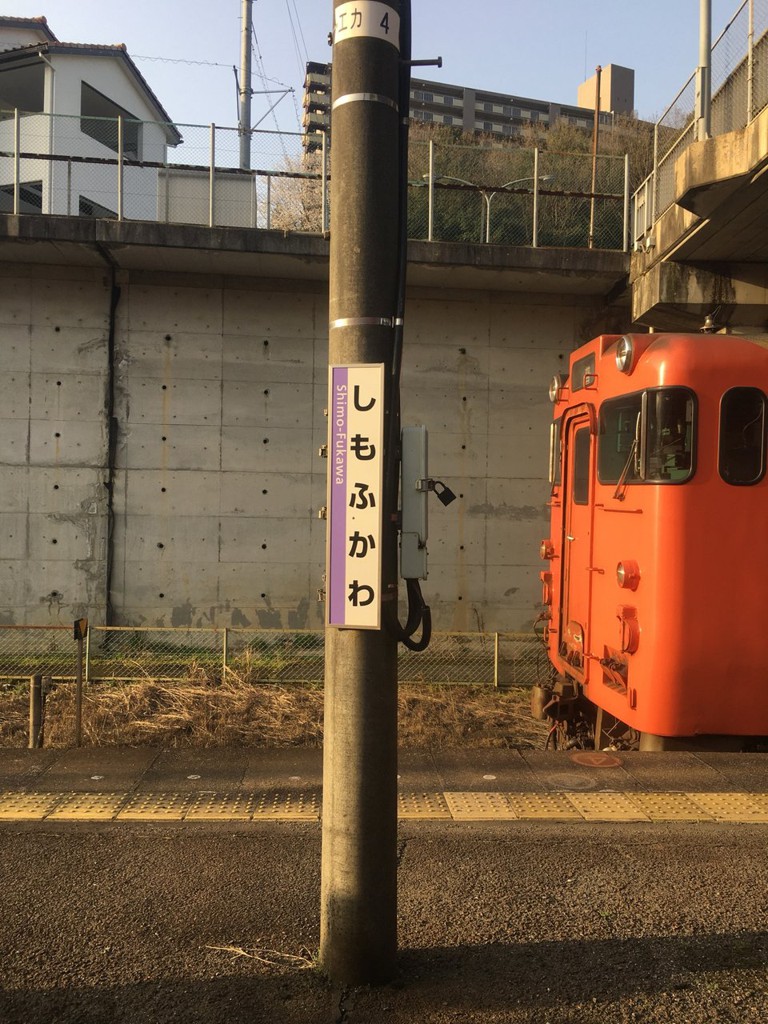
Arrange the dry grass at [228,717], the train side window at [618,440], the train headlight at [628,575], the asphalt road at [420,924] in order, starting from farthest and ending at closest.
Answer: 1. the dry grass at [228,717]
2. the train side window at [618,440]
3. the train headlight at [628,575]
4. the asphalt road at [420,924]

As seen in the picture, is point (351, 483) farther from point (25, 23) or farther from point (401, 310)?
point (25, 23)

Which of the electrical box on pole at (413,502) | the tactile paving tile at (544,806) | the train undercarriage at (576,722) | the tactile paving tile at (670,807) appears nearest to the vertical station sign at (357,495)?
the electrical box on pole at (413,502)

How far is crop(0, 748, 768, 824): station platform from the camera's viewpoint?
501cm

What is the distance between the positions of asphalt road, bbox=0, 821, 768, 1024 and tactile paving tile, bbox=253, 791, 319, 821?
0.48 feet

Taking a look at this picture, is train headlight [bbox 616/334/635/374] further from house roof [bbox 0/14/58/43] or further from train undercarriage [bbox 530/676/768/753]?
house roof [bbox 0/14/58/43]

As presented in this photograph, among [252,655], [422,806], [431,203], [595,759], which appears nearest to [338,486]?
[422,806]

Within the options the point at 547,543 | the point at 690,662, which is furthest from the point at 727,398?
the point at 547,543

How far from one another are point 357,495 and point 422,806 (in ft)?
9.34

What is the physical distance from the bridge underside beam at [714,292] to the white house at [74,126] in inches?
264

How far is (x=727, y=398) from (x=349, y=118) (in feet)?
11.7

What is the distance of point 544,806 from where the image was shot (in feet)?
16.8

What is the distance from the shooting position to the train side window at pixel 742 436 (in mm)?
5527

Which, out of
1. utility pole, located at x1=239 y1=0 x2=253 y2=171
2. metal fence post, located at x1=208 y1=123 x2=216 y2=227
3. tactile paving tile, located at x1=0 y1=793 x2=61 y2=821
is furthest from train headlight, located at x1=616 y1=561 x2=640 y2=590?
utility pole, located at x1=239 y1=0 x2=253 y2=171

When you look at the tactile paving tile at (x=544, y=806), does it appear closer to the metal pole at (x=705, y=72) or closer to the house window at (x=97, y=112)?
the metal pole at (x=705, y=72)
